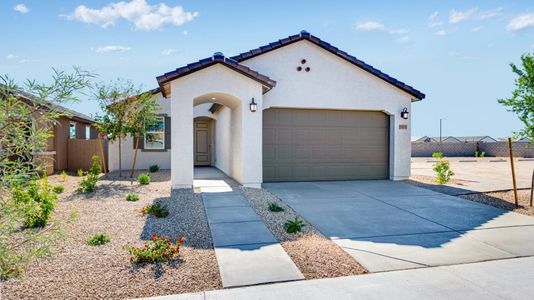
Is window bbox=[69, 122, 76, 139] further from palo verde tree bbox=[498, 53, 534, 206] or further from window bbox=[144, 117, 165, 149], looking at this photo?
→ palo verde tree bbox=[498, 53, 534, 206]

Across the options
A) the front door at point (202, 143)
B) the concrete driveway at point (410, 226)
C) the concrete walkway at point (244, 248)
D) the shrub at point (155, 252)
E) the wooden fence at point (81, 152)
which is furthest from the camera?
the front door at point (202, 143)

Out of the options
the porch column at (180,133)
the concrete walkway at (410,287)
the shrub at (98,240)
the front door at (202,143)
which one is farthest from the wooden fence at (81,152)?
the concrete walkway at (410,287)

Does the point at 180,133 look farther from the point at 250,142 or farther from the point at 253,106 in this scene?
the point at 253,106

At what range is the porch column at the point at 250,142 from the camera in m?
9.23

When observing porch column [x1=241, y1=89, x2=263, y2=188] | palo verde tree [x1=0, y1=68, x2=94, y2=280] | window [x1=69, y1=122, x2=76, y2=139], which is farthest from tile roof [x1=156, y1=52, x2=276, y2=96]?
window [x1=69, y1=122, x2=76, y2=139]

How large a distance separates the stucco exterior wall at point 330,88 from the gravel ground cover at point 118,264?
5529 millimetres

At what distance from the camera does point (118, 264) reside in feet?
13.2

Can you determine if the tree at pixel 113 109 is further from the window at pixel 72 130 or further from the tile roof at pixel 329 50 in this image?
the window at pixel 72 130

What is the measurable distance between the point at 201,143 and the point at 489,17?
43.9 feet

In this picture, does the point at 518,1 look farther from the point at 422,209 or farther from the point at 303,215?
the point at 303,215

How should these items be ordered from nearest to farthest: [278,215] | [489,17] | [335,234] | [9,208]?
[9,208]
[335,234]
[278,215]
[489,17]

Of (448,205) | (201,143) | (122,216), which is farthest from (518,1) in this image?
(201,143)

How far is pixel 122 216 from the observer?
6469mm

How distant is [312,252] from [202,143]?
13.6 meters
